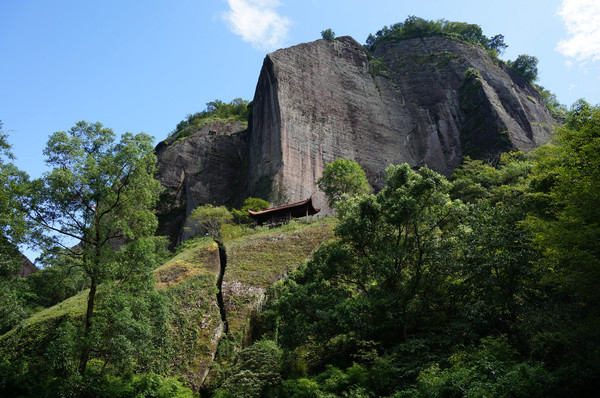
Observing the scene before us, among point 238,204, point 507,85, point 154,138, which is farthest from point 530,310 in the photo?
point 507,85

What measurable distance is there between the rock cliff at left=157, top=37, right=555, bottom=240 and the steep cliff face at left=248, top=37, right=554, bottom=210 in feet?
0.43

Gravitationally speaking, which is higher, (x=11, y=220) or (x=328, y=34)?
(x=328, y=34)

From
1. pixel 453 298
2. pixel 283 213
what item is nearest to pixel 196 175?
pixel 283 213

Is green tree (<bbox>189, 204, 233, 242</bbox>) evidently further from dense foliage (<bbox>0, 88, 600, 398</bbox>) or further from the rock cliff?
dense foliage (<bbox>0, 88, 600, 398</bbox>)

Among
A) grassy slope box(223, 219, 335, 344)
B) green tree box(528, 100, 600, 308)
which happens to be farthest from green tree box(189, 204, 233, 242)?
green tree box(528, 100, 600, 308)

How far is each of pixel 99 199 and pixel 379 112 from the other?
41.5 metres

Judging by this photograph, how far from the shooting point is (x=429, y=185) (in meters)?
11.6

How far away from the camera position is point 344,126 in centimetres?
4394

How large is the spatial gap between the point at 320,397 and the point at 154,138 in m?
8.49

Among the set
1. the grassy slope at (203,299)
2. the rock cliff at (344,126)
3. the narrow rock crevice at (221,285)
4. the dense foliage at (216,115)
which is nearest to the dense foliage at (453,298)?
the narrow rock crevice at (221,285)

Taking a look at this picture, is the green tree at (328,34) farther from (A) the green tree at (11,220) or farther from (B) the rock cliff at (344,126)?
(A) the green tree at (11,220)

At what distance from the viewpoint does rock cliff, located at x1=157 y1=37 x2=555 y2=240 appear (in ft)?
130

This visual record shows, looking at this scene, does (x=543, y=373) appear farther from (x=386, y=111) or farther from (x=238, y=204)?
(x=386, y=111)

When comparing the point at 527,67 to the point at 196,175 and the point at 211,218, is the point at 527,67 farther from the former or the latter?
the point at 211,218
